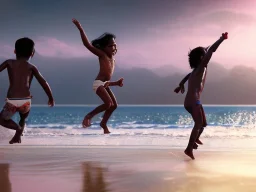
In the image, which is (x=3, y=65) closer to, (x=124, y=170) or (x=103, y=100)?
(x=103, y=100)

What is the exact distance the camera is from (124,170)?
4.16 m

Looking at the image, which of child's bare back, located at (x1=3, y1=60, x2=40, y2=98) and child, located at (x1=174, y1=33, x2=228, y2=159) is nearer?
child's bare back, located at (x1=3, y1=60, x2=40, y2=98)

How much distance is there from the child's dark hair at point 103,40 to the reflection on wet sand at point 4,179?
74.0 inches

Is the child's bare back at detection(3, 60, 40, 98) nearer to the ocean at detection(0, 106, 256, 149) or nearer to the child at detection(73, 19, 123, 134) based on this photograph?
the child at detection(73, 19, 123, 134)

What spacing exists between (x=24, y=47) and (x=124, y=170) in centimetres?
182

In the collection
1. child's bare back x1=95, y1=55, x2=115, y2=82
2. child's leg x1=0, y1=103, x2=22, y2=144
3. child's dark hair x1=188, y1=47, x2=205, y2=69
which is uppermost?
child's dark hair x1=188, y1=47, x2=205, y2=69

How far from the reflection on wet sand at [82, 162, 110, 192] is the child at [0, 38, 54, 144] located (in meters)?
0.90

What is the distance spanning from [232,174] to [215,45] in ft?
5.32

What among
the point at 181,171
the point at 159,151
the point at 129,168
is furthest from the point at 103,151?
the point at 181,171

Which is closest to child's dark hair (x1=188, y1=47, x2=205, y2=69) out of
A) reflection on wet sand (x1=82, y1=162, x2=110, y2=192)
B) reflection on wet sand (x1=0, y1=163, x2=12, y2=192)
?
reflection on wet sand (x1=82, y1=162, x2=110, y2=192)

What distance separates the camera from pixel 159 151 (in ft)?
19.2

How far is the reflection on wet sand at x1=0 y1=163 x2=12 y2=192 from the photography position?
3232 mm

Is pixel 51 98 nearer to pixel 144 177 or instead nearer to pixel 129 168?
pixel 129 168

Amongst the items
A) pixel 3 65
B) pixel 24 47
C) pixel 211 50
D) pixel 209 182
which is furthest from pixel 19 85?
pixel 209 182
